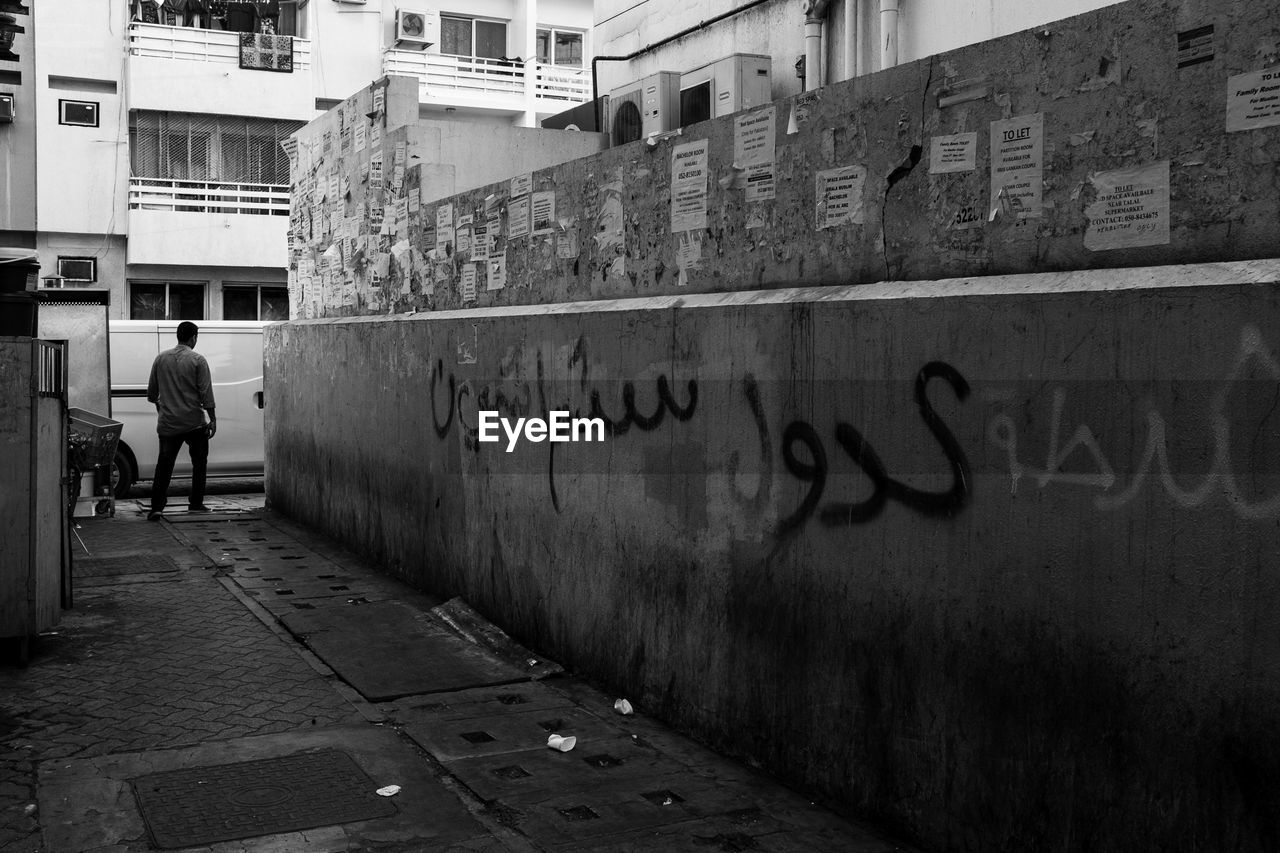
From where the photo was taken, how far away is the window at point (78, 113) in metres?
24.0

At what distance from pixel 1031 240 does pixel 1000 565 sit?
99 cm

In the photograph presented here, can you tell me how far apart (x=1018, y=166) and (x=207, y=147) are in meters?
23.9

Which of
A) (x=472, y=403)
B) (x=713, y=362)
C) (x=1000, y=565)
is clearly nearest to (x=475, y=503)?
(x=472, y=403)

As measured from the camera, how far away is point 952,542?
3961 millimetres

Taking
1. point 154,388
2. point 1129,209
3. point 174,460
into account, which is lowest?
point 174,460

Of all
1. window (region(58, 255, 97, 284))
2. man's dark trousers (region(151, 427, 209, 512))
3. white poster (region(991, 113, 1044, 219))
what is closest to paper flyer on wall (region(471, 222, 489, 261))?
white poster (region(991, 113, 1044, 219))

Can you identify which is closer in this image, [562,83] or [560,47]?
[562,83]

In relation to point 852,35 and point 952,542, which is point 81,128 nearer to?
point 852,35

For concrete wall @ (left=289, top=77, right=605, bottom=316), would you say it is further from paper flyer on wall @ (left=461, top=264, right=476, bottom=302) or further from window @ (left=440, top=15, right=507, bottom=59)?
window @ (left=440, top=15, right=507, bottom=59)

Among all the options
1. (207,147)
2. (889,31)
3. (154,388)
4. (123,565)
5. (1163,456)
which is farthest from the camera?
(207,147)

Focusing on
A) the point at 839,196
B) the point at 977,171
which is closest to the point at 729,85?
the point at 839,196

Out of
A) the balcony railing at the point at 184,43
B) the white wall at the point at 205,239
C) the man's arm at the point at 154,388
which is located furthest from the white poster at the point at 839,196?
the balcony railing at the point at 184,43

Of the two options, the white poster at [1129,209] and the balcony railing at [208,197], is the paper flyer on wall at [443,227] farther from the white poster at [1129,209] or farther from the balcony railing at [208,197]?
the balcony railing at [208,197]

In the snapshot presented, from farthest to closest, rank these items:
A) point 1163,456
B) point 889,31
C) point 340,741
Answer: point 889,31 → point 340,741 → point 1163,456
